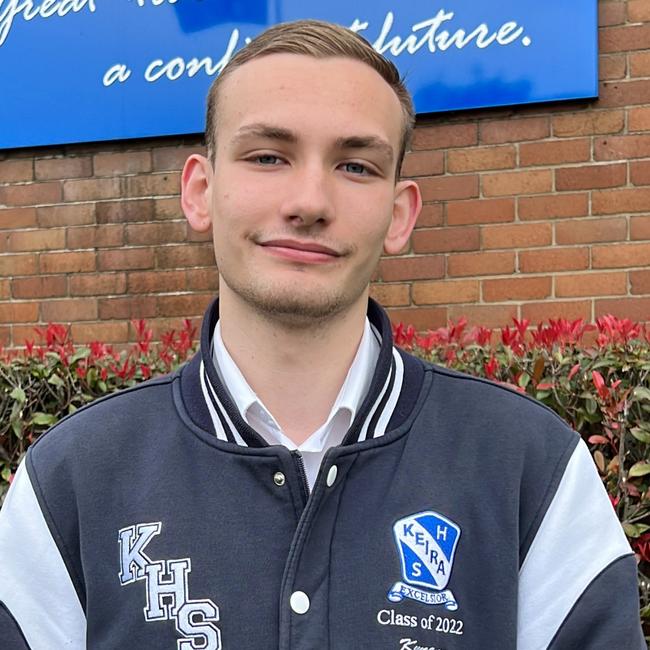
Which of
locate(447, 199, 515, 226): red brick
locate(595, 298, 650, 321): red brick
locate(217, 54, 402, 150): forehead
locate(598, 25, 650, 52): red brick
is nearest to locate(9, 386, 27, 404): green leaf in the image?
locate(217, 54, 402, 150): forehead

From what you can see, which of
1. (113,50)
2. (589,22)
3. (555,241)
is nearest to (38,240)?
(113,50)

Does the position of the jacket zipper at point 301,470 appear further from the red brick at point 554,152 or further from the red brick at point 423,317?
the red brick at point 554,152

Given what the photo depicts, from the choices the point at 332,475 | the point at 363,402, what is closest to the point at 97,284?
the point at 363,402

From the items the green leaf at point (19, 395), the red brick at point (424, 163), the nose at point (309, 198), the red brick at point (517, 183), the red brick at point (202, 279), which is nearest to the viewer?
the nose at point (309, 198)

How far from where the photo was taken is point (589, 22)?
141 inches

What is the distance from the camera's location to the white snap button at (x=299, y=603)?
4.59ft

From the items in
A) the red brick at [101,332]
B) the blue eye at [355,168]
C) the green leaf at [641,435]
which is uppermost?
the blue eye at [355,168]

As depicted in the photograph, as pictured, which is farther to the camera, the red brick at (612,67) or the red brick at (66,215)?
the red brick at (66,215)

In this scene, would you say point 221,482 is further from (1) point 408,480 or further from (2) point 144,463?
(1) point 408,480

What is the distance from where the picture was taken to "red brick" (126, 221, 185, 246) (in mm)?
4090

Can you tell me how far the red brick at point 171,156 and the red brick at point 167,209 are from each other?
15 cm

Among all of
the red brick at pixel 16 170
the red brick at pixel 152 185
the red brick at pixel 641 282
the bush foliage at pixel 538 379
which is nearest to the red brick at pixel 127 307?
the red brick at pixel 152 185

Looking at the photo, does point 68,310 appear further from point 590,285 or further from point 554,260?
point 590,285

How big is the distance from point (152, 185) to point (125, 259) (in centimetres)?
38
